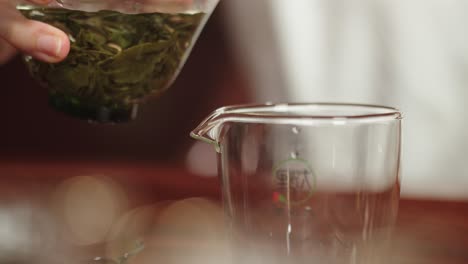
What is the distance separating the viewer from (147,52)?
563 mm

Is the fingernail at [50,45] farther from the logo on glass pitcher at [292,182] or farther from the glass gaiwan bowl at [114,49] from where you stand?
the logo on glass pitcher at [292,182]

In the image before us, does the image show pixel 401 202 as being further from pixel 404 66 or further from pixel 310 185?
pixel 404 66

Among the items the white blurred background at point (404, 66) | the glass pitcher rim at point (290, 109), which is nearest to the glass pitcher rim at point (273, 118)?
the glass pitcher rim at point (290, 109)

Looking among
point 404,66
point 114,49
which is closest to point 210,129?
point 114,49

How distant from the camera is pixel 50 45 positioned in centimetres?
52

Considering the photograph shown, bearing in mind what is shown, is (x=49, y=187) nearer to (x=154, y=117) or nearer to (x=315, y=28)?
(x=315, y=28)

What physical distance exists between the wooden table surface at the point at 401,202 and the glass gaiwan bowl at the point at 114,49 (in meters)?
0.27

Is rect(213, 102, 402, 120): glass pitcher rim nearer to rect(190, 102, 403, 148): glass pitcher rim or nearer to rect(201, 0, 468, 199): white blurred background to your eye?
rect(190, 102, 403, 148): glass pitcher rim

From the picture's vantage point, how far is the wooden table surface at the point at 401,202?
634 millimetres

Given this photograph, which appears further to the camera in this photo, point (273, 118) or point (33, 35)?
point (33, 35)

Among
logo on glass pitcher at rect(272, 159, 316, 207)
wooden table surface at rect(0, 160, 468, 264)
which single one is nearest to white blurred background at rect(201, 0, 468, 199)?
wooden table surface at rect(0, 160, 468, 264)

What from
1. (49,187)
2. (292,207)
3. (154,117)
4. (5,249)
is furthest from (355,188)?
(154,117)

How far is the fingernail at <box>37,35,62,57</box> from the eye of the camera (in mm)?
519

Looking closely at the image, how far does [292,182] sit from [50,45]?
0.25m
